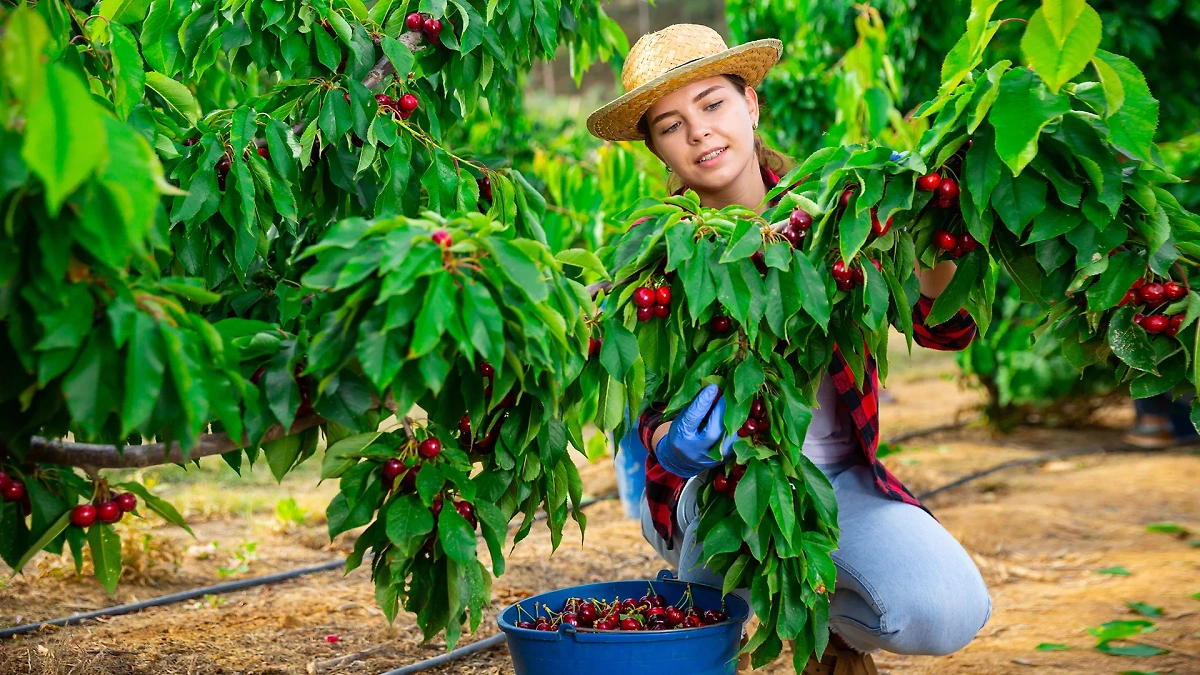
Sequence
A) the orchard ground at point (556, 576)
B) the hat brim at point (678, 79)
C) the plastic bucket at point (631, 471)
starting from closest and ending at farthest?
the hat brim at point (678, 79), the orchard ground at point (556, 576), the plastic bucket at point (631, 471)

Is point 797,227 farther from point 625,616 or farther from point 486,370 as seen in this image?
point 625,616

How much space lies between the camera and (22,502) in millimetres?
1188

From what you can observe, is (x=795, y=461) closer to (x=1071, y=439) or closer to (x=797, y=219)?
(x=797, y=219)

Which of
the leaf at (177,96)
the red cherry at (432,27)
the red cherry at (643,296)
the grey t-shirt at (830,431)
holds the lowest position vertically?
the grey t-shirt at (830,431)

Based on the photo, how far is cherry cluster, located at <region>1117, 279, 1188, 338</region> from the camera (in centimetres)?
136

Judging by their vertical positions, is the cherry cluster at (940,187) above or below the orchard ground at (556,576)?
above

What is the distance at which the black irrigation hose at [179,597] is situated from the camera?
2.21 meters

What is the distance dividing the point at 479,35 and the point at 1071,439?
4.39 meters

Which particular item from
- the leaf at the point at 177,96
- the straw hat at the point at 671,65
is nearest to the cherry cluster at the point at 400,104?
the leaf at the point at 177,96

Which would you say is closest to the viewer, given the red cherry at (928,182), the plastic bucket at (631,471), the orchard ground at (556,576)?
the red cherry at (928,182)

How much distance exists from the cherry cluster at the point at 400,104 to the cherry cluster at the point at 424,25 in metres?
0.10

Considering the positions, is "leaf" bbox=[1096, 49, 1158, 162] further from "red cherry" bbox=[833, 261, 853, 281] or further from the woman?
the woman

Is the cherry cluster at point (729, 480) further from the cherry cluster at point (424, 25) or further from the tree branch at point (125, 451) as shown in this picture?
the cherry cluster at point (424, 25)

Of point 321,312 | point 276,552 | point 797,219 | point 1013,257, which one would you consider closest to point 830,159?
point 797,219
